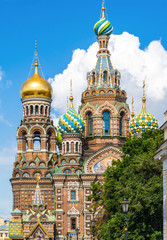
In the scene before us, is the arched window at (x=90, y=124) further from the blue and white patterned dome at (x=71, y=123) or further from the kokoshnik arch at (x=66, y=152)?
the blue and white patterned dome at (x=71, y=123)

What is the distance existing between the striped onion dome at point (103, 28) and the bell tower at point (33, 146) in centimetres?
736

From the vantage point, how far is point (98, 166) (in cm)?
5788

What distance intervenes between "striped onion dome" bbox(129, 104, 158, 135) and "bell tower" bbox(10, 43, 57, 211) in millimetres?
7585

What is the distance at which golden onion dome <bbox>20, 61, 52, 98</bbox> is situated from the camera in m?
61.0

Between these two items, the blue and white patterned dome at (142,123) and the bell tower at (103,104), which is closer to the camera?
the blue and white patterned dome at (142,123)

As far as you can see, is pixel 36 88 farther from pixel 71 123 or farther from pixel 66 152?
pixel 66 152

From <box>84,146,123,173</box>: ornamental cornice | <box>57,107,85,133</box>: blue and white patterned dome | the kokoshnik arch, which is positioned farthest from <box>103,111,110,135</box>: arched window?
<box>84,146,123,173</box>: ornamental cornice

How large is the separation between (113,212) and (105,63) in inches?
1056

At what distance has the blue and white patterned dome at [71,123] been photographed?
59.1 metres

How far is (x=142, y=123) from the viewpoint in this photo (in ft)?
198

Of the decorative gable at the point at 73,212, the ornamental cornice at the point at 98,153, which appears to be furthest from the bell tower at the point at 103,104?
the decorative gable at the point at 73,212

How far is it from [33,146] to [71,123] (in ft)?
14.3

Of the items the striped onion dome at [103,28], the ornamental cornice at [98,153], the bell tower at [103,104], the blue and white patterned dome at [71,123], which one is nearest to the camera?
A: the ornamental cornice at [98,153]

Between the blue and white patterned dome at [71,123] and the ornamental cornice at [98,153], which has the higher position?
the blue and white patterned dome at [71,123]
